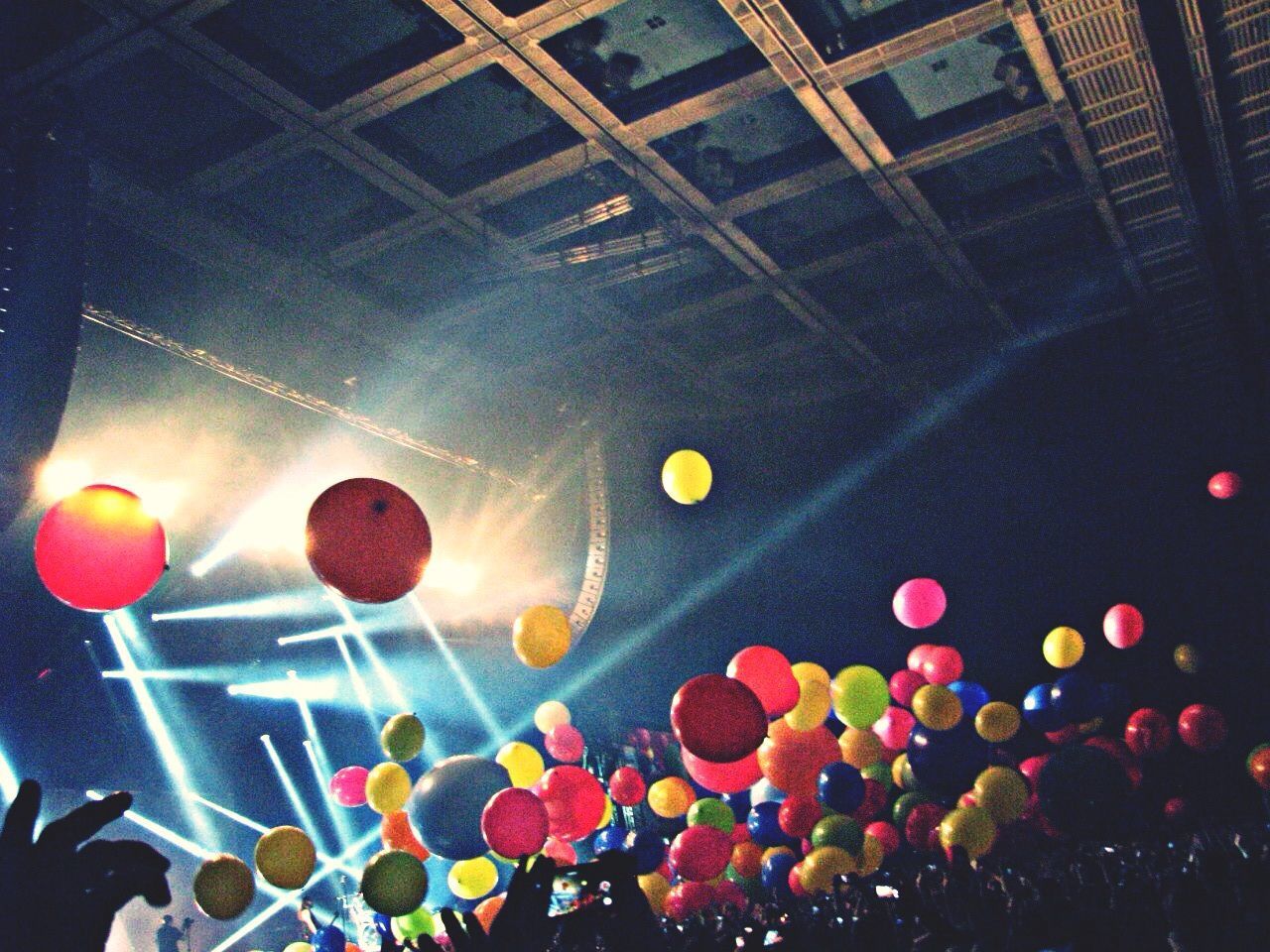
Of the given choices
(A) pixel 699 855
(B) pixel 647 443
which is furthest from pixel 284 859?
(B) pixel 647 443

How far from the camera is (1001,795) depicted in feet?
19.7

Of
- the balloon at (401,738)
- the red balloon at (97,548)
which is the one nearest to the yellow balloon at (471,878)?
the balloon at (401,738)

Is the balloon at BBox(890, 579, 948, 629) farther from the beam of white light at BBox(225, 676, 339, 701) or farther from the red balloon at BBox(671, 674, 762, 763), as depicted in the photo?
the beam of white light at BBox(225, 676, 339, 701)

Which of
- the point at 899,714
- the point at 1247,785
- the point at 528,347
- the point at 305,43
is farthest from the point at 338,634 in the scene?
the point at 1247,785

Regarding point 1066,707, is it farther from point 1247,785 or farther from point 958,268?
point 958,268

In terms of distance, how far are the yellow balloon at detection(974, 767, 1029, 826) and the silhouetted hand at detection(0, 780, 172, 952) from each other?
5447 mm

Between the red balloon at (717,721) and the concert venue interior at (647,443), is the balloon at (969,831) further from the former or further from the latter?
the red balloon at (717,721)

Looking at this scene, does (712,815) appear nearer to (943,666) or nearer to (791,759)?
(791,759)

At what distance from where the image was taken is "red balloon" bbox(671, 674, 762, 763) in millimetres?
4668

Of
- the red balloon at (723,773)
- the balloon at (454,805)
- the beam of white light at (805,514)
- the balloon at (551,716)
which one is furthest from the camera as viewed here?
the beam of white light at (805,514)

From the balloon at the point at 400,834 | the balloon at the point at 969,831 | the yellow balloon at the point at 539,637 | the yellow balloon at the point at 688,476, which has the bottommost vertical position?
the balloon at the point at 969,831

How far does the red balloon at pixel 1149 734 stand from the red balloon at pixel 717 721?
370cm

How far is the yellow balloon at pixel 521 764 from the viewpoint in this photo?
267 inches

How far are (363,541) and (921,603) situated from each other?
4606 millimetres
